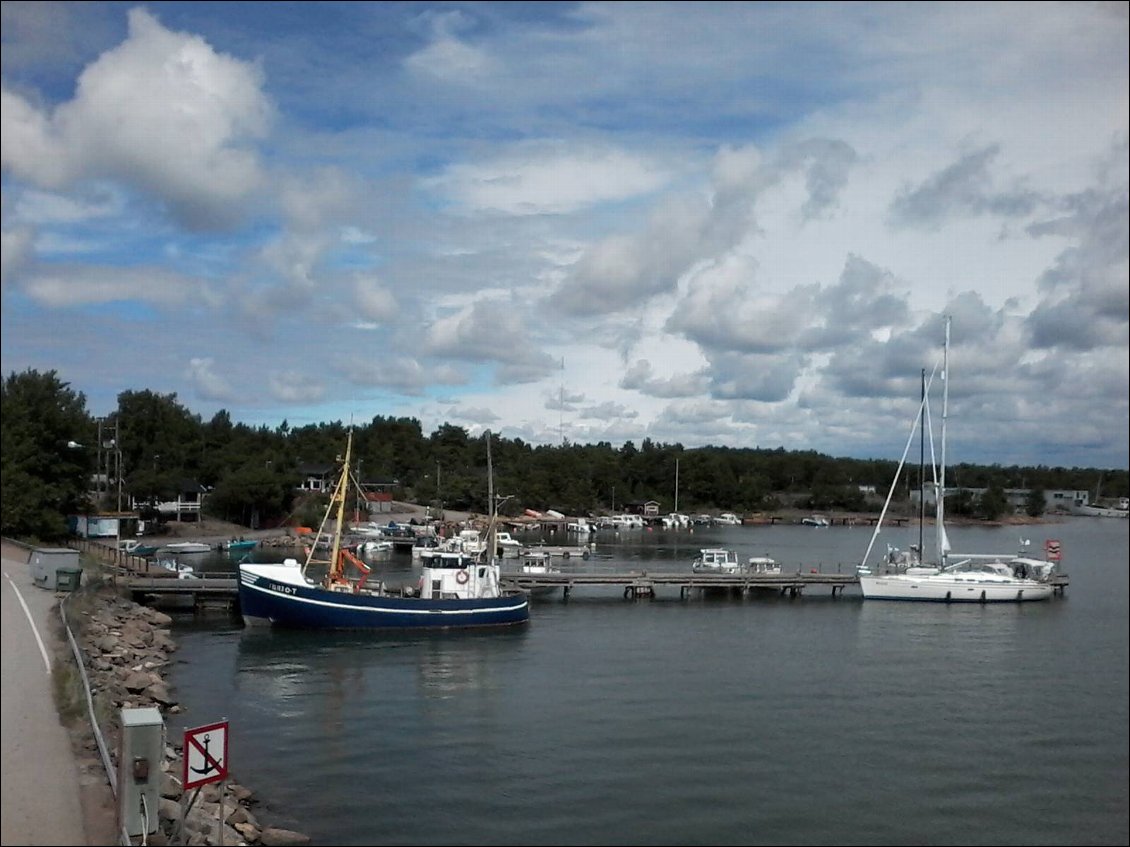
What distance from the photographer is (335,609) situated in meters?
41.6

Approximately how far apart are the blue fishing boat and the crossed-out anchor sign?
28.4m

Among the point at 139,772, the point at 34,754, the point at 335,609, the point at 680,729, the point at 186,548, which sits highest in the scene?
the point at 139,772

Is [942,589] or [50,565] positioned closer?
[50,565]

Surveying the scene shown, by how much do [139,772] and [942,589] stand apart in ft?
160

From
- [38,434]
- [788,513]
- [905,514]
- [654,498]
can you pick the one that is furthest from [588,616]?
[788,513]

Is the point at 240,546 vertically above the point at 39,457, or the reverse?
the point at 39,457

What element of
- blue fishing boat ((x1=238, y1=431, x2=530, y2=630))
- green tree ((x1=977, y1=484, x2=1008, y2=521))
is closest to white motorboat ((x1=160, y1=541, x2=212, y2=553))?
blue fishing boat ((x1=238, y1=431, x2=530, y2=630))

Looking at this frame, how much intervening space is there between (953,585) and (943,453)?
9.30m

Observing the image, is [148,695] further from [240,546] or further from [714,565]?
[240,546]

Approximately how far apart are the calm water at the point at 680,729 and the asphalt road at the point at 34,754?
13.5ft

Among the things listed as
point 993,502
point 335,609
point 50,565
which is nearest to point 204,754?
point 50,565

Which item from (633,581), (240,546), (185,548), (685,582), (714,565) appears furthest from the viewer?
(240,546)

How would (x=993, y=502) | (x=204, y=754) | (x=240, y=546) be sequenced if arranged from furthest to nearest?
(x=993, y=502) → (x=240, y=546) → (x=204, y=754)

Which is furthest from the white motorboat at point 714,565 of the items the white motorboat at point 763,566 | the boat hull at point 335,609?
the boat hull at point 335,609
